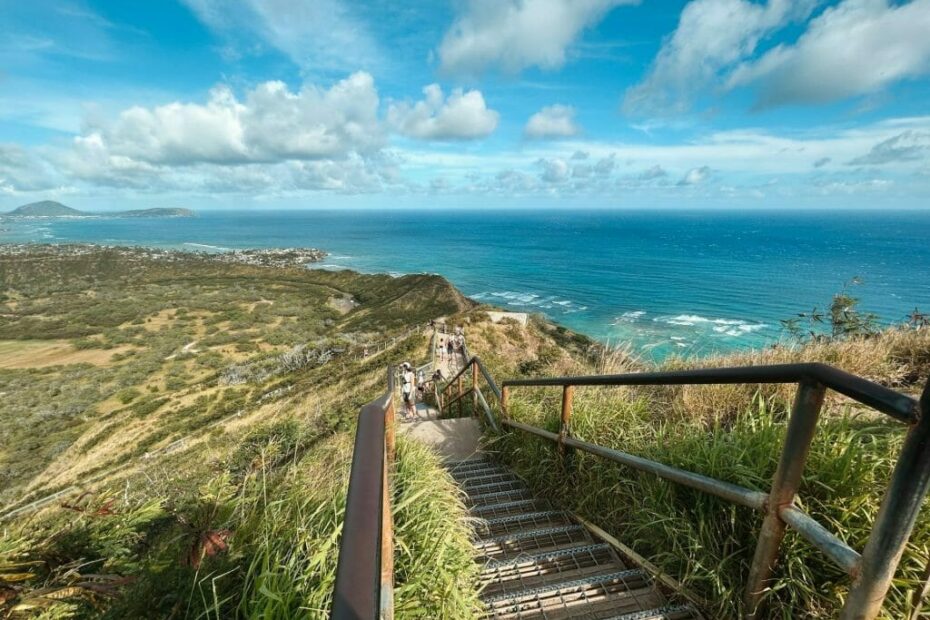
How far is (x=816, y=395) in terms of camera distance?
55.6 inches

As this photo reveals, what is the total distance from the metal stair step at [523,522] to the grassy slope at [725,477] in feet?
0.48

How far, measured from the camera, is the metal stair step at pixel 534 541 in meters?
2.77

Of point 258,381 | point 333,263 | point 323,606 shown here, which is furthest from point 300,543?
point 333,263

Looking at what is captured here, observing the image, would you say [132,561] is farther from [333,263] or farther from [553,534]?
[333,263]

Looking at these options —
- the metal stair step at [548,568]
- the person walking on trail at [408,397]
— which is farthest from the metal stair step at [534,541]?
the person walking on trail at [408,397]

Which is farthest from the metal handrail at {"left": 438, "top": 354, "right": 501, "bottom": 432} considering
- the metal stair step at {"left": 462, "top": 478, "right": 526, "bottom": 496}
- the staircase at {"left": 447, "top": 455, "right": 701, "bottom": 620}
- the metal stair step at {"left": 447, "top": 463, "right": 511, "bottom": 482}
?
the staircase at {"left": 447, "top": 455, "right": 701, "bottom": 620}

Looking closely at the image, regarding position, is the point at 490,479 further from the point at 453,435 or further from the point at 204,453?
the point at 204,453

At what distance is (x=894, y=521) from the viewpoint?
1145mm

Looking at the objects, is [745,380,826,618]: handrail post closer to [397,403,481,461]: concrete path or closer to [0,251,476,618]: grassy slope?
[0,251,476,618]: grassy slope

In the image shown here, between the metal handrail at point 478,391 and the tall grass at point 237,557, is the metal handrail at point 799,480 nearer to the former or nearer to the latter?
the tall grass at point 237,557

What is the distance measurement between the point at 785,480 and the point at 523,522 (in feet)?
6.78

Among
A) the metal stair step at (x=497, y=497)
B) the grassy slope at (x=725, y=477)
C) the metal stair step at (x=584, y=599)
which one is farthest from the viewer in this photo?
the metal stair step at (x=497, y=497)

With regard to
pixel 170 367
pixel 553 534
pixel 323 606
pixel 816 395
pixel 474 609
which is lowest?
pixel 170 367

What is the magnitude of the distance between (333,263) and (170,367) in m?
63.1
